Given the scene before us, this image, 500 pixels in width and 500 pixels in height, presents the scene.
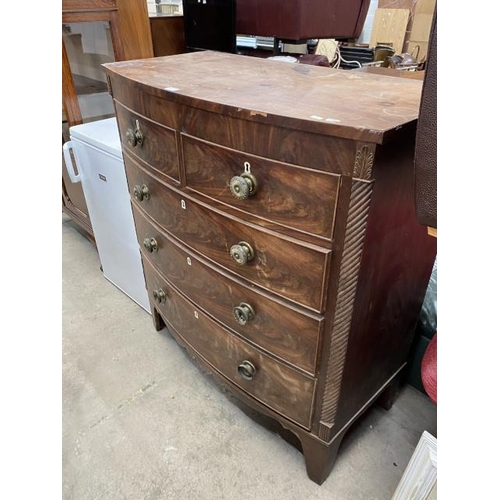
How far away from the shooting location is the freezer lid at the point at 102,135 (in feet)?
4.47

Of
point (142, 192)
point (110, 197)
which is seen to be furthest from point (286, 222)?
point (110, 197)

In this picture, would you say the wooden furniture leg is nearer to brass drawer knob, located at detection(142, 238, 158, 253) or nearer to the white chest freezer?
brass drawer knob, located at detection(142, 238, 158, 253)

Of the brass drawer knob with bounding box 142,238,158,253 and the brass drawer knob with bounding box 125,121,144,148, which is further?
the brass drawer knob with bounding box 142,238,158,253

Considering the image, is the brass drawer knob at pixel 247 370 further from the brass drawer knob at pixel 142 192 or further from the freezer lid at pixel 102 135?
the freezer lid at pixel 102 135

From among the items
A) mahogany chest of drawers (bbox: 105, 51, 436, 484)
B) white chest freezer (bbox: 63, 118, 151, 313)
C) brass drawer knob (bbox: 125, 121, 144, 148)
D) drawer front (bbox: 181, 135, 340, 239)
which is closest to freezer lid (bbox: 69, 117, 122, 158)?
white chest freezer (bbox: 63, 118, 151, 313)

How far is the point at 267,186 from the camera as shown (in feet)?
2.40

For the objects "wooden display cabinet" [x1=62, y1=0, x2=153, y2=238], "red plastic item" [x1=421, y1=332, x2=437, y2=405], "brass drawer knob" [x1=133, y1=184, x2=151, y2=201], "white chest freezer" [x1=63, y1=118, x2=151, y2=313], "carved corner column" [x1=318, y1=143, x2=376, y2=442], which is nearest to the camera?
"carved corner column" [x1=318, y1=143, x2=376, y2=442]

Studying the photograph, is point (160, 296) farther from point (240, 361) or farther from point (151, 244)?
point (240, 361)

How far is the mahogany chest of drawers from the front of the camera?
0.66 metres

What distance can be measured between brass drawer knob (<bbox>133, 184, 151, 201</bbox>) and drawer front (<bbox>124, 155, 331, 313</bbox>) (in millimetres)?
16

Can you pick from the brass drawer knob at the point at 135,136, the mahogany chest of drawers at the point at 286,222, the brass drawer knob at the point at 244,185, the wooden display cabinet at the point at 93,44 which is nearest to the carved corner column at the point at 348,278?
the mahogany chest of drawers at the point at 286,222
